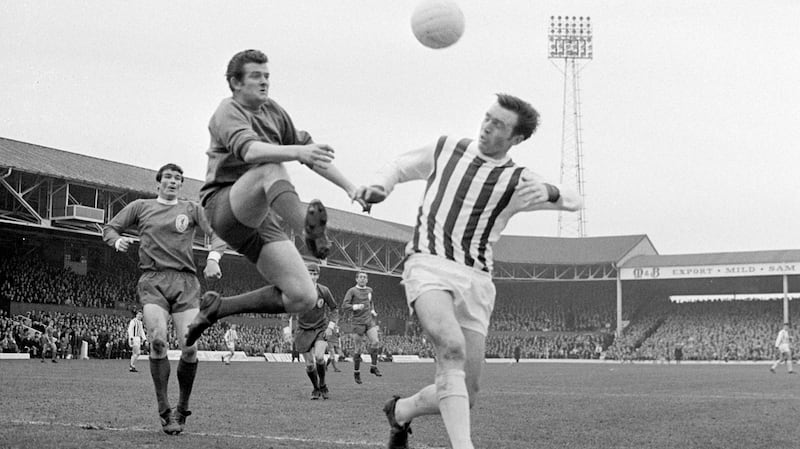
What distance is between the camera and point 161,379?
8539mm

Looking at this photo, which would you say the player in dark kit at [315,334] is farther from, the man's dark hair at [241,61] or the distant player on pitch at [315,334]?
the man's dark hair at [241,61]

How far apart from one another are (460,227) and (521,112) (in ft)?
3.05

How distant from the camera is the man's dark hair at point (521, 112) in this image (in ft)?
21.6

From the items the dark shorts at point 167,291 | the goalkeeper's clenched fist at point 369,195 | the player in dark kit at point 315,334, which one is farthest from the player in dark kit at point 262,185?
the player in dark kit at point 315,334

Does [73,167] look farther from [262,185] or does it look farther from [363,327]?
[262,185]

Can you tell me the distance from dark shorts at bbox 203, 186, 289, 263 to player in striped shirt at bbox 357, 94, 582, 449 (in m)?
1.05

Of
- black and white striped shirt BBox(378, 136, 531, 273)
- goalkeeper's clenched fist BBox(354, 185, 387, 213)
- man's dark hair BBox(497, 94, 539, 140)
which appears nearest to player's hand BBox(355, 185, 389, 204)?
goalkeeper's clenched fist BBox(354, 185, 387, 213)

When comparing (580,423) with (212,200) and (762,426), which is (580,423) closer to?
(762,426)

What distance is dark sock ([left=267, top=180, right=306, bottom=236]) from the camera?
6.40 meters

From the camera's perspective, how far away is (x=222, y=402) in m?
12.1

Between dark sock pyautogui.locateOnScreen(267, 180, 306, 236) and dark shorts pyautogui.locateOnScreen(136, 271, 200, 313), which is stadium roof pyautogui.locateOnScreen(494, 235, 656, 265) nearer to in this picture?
dark shorts pyautogui.locateOnScreen(136, 271, 200, 313)

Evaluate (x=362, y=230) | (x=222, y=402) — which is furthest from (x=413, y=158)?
(x=362, y=230)

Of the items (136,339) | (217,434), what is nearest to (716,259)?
(136,339)

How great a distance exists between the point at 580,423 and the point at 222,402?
4666mm
